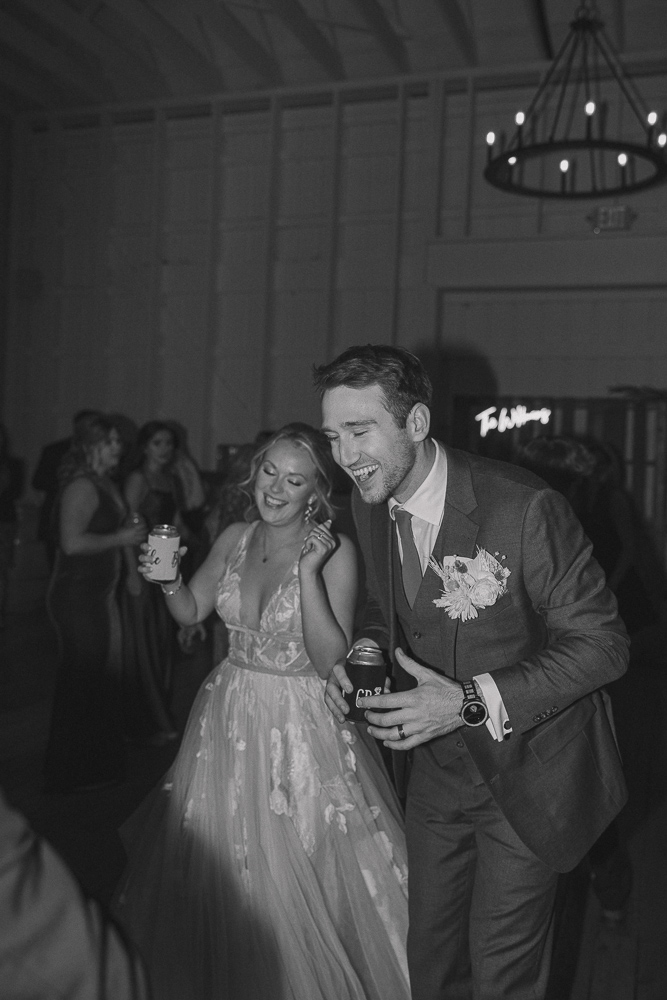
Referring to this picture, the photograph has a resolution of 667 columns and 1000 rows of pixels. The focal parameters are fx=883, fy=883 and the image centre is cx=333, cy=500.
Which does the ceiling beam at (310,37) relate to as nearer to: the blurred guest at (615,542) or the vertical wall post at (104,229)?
the vertical wall post at (104,229)

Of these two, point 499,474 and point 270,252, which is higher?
point 270,252

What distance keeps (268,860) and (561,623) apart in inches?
40.0

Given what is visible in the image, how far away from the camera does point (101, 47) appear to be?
7.71 metres

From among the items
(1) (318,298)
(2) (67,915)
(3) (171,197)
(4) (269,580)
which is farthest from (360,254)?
(2) (67,915)

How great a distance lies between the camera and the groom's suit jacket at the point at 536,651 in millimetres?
1608

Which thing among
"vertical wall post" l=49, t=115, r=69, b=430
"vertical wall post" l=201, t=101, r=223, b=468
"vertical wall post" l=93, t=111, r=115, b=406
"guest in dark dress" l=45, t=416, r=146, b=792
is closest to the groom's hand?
"guest in dark dress" l=45, t=416, r=146, b=792

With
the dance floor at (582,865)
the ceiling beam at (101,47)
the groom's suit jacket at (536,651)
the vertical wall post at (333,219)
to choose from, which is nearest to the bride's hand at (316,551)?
the groom's suit jacket at (536,651)

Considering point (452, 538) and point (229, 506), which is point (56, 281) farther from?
point (452, 538)

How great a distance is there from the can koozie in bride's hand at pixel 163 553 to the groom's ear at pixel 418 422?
733mm

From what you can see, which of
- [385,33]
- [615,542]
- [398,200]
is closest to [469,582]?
[615,542]

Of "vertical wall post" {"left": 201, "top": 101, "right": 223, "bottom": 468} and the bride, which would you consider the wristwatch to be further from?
"vertical wall post" {"left": 201, "top": 101, "right": 223, "bottom": 468}

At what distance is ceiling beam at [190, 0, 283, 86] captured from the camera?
23.3ft

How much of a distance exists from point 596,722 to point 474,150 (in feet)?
23.3

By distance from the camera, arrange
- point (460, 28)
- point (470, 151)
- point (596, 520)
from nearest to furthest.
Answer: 1. point (596, 520)
2. point (460, 28)
3. point (470, 151)
